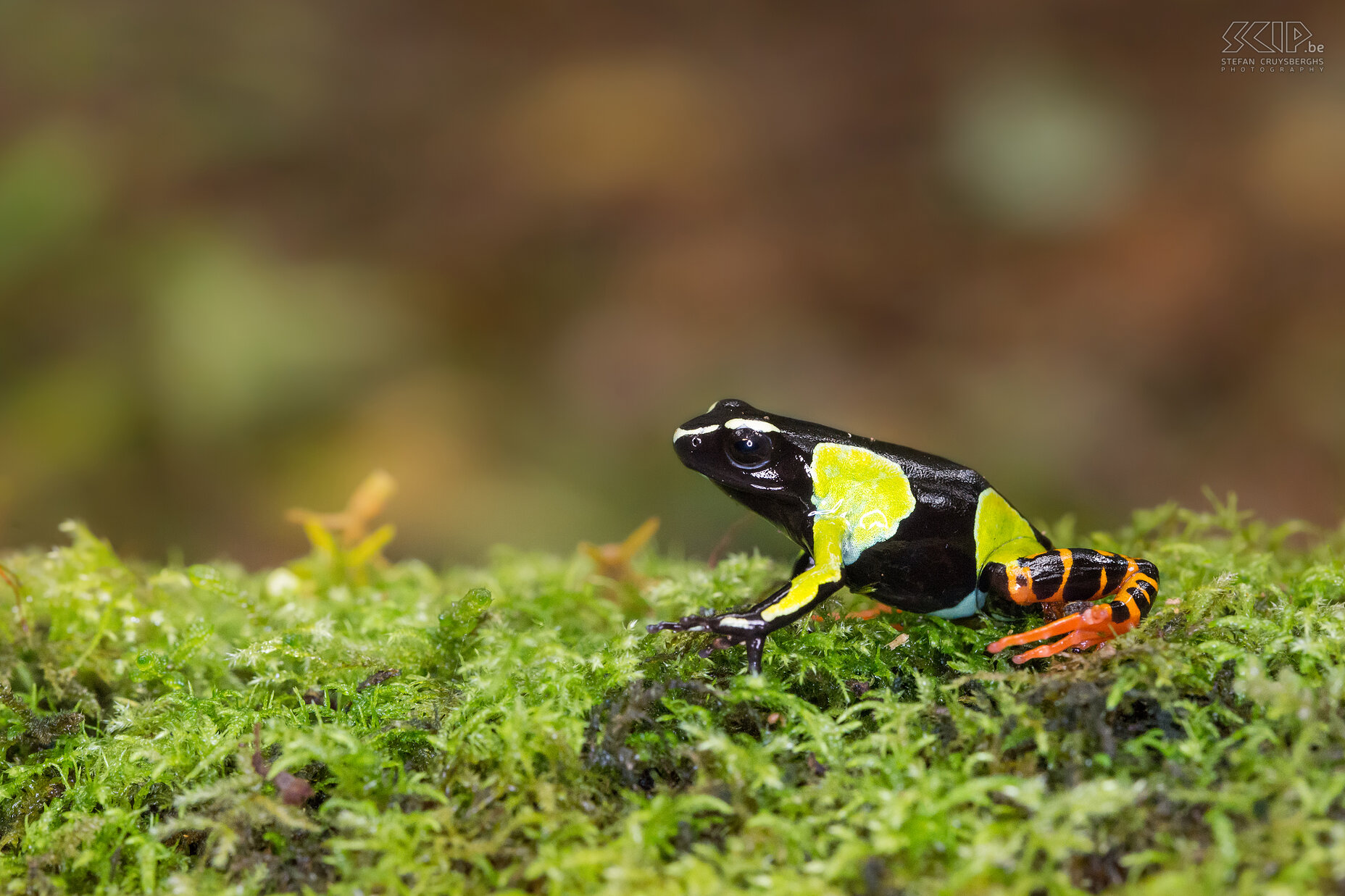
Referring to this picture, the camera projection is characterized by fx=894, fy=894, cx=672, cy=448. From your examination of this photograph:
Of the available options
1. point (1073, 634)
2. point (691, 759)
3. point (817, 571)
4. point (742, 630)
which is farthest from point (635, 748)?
point (1073, 634)

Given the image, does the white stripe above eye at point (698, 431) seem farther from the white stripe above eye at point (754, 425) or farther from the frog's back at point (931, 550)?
the frog's back at point (931, 550)

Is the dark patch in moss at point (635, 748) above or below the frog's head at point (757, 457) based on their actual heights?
below

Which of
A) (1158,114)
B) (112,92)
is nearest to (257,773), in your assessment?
(112,92)

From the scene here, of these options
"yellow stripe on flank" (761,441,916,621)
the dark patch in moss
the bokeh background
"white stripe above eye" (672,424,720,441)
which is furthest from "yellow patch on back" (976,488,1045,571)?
the bokeh background

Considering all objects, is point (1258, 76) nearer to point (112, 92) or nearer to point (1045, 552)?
point (1045, 552)

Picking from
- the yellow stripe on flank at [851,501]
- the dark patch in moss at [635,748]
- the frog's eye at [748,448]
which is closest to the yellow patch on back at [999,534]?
the yellow stripe on flank at [851,501]

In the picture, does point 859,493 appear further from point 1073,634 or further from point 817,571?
point 1073,634
